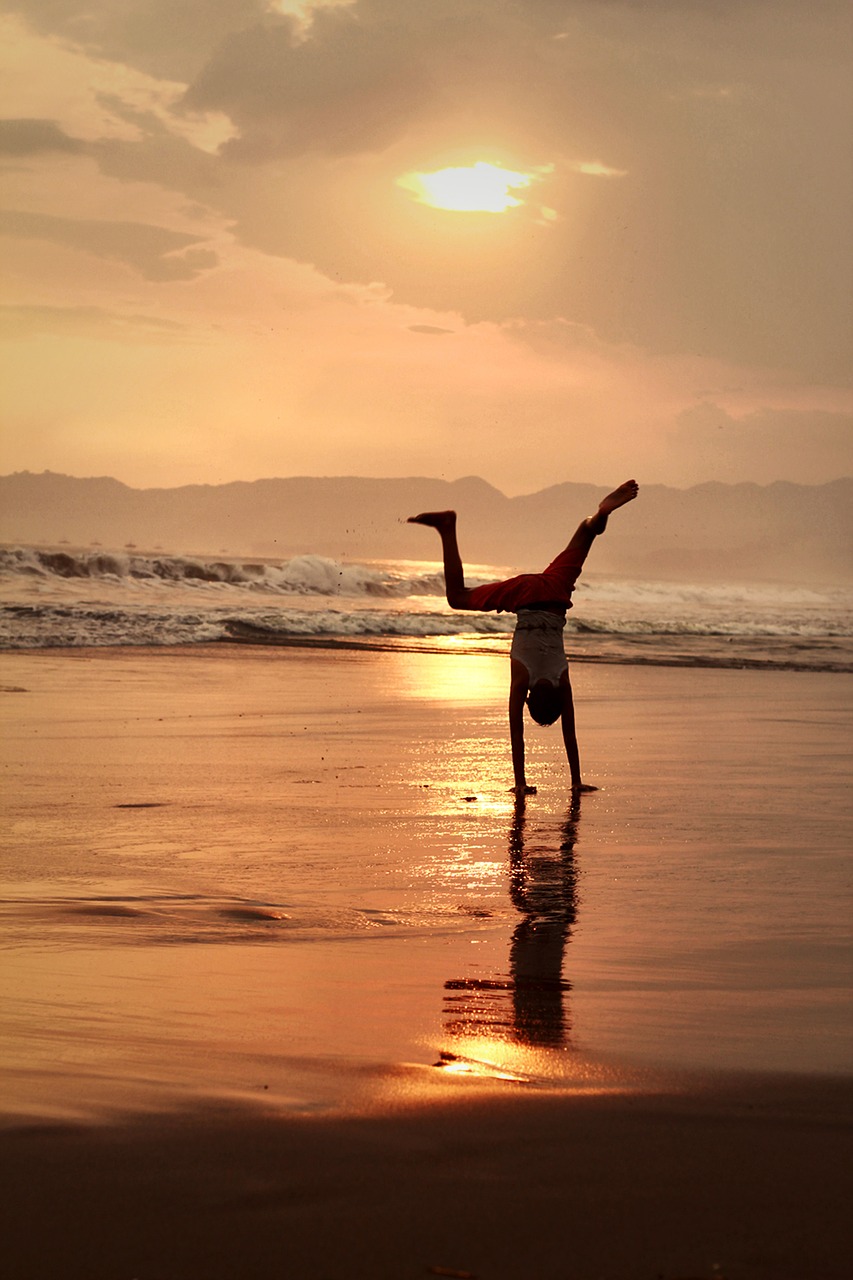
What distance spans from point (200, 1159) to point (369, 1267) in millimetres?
509

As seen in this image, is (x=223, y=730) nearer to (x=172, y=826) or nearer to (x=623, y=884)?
(x=172, y=826)

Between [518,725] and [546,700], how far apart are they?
37 centimetres

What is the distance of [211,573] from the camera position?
4347 cm

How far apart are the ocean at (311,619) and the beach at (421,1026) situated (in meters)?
13.9

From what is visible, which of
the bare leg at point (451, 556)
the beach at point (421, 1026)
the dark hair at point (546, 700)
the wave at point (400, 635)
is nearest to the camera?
the beach at point (421, 1026)

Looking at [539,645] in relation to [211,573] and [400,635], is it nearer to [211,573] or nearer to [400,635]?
[400,635]

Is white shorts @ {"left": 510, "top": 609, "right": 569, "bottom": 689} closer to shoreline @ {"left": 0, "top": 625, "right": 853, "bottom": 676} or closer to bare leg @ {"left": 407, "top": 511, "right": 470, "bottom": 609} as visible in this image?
bare leg @ {"left": 407, "top": 511, "right": 470, "bottom": 609}

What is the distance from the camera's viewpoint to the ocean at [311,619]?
22.7m

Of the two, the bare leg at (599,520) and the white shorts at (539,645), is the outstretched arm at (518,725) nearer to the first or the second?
the white shorts at (539,645)

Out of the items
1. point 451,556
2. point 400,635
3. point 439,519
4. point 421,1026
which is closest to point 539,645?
point 451,556

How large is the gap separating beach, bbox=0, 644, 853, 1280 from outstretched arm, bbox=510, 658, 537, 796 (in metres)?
0.23

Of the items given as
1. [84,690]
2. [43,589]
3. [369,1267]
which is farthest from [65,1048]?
[43,589]

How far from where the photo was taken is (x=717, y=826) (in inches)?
277

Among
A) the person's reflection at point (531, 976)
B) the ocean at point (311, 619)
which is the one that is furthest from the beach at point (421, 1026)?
the ocean at point (311, 619)
